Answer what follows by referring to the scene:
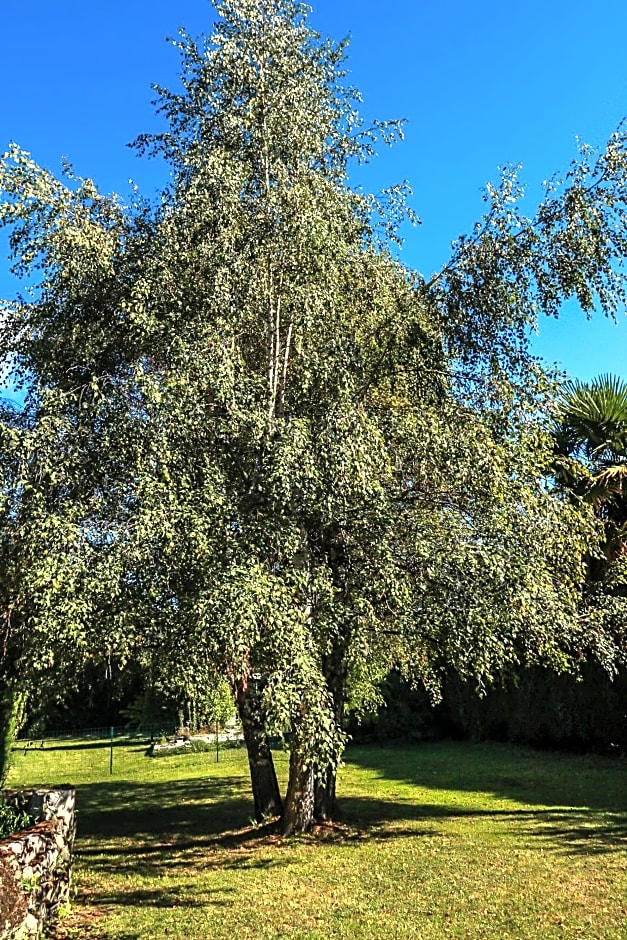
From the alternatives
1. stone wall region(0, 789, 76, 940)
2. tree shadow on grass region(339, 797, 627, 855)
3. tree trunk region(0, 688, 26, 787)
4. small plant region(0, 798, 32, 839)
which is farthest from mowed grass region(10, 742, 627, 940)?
tree trunk region(0, 688, 26, 787)

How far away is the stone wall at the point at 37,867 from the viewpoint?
18.0 ft

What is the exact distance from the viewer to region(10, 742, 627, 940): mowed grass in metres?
6.05

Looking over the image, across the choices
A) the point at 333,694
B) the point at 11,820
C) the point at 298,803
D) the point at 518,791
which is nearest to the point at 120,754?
the point at 518,791

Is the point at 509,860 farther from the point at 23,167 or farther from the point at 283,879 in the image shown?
the point at 23,167

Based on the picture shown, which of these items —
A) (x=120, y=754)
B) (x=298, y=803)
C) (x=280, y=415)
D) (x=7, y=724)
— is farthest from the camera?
(x=120, y=754)

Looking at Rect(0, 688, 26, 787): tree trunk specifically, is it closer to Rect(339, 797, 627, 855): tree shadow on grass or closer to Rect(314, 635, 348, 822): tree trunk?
Rect(314, 635, 348, 822): tree trunk

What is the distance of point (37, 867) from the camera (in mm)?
6055

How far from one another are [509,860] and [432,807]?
358 centimetres

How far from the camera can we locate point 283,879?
7.26 m

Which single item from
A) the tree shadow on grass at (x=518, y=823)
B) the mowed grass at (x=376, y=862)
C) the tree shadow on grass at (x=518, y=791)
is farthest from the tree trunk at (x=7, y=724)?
the tree shadow on grass at (x=518, y=791)

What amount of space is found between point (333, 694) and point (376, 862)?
178 cm

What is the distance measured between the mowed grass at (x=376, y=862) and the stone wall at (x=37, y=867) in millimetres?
289

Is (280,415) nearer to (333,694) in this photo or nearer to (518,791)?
(333,694)

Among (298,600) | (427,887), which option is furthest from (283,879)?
(298,600)
